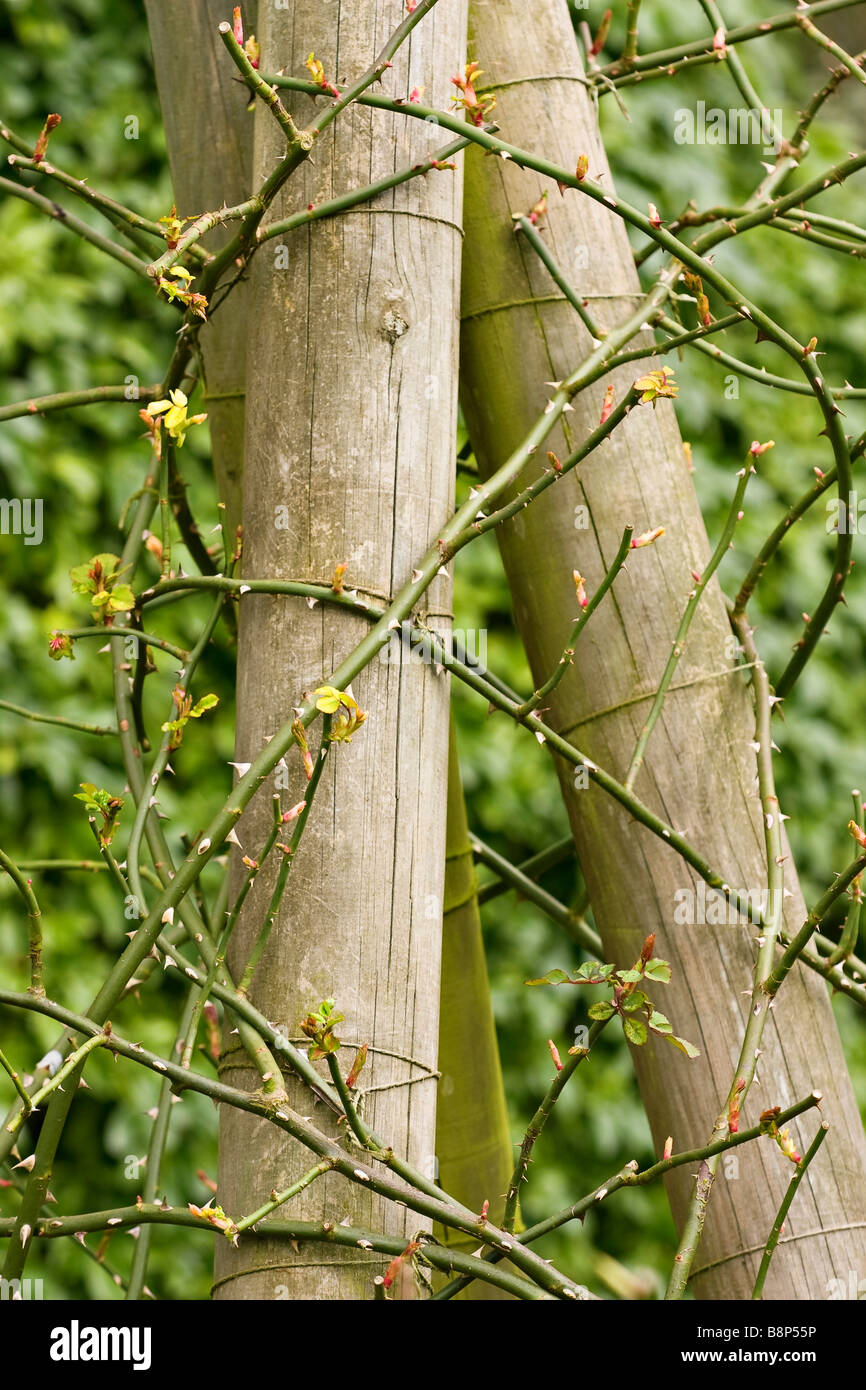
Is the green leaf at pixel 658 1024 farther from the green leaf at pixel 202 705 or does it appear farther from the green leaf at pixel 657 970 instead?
the green leaf at pixel 202 705

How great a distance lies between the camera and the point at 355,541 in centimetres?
109

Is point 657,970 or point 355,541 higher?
point 355,541

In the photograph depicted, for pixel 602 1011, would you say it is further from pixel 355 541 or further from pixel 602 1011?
pixel 355 541

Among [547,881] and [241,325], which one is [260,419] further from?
[547,881]

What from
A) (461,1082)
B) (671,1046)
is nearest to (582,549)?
(671,1046)

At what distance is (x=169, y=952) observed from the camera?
1.01 metres

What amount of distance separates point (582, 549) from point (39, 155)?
0.61m

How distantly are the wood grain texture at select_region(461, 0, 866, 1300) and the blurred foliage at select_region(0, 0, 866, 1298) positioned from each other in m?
1.07

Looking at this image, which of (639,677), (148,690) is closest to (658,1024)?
(639,677)

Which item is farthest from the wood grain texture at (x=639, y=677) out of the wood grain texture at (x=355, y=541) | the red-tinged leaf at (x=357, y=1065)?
the red-tinged leaf at (x=357, y=1065)

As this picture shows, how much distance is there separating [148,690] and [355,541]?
134 centimetres

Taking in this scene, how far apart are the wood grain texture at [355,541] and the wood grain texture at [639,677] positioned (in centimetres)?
18

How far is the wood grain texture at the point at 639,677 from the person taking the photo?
4.04 feet

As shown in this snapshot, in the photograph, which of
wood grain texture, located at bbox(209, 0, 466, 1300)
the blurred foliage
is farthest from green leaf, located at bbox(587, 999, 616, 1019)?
the blurred foliage
